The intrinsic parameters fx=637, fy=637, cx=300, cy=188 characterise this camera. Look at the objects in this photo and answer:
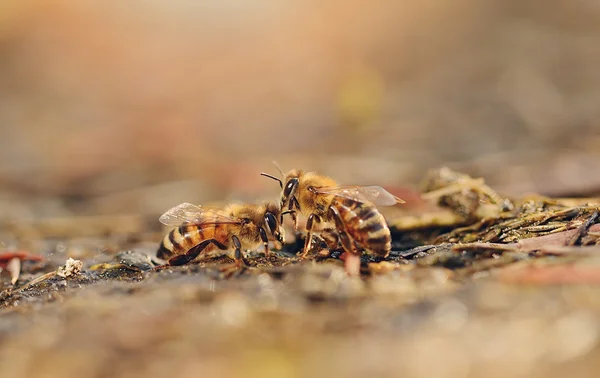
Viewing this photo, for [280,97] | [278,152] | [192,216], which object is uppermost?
[280,97]

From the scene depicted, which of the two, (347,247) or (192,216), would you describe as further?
(192,216)

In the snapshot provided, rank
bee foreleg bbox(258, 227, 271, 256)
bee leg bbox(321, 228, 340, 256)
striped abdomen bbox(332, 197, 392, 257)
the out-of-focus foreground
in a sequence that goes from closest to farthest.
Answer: the out-of-focus foreground
striped abdomen bbox(332, 197, 392, 257)
bee leg bbox(321, 228, 340, 256)
bee foreleg bbox(258, 227, 271, 256)

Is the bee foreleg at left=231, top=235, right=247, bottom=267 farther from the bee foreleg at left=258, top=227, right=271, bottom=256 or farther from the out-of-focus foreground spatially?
the out-of-focus foreground

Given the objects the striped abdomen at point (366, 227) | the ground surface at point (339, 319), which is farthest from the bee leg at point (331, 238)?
the ground surface at point (339, 319)

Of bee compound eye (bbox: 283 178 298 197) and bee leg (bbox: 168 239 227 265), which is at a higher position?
bee compound eye (bbox: 283 178 298 197)

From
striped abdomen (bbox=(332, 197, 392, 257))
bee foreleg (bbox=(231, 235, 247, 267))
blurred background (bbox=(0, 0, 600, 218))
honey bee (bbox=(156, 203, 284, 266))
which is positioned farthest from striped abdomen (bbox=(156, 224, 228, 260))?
blurred background (bbox=(0, 0, 600, 218))

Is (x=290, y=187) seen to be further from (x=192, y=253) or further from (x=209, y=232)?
(x=192, y=253)

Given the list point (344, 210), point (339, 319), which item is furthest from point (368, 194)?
point (339, 319)

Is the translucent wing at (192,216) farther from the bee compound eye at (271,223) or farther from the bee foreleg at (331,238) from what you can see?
the bee foreleg at (331,238)
